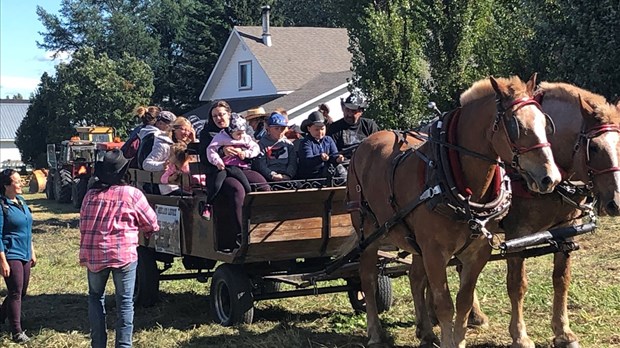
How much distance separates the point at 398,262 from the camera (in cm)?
704

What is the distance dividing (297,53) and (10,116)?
60503mm

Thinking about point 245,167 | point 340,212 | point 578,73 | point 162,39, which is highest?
point 162,39

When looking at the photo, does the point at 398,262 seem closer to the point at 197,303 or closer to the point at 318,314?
the point at 318,314

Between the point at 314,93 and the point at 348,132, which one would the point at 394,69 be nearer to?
the point at 348,132

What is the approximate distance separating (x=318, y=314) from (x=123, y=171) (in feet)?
9.42

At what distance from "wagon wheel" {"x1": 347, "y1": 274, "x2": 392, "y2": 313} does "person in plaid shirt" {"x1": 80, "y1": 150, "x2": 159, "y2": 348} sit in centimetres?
243

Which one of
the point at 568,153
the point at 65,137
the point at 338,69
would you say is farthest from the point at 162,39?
the point at 568,153

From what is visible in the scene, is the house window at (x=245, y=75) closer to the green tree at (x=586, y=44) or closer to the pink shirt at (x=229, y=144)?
the green tree at (x=586, y=44)

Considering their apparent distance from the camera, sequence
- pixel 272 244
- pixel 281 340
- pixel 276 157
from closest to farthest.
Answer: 1. pixel 281 340
2. pixel 272 244
3. pixel 276 157

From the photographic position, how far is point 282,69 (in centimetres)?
3186

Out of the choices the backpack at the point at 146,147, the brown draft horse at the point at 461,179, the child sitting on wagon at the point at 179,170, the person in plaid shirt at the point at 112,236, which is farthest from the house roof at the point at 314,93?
the person in plaid shirt at the point at 112,236

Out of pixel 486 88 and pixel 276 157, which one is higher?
pixel 486 88

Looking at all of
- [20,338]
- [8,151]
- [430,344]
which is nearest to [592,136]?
[430,344]

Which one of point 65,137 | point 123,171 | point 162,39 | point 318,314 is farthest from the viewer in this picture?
point 162,39
